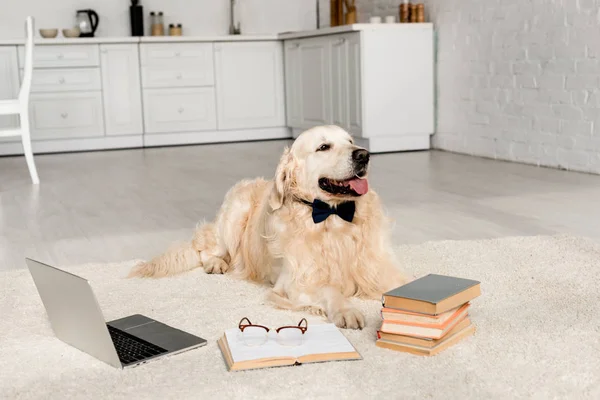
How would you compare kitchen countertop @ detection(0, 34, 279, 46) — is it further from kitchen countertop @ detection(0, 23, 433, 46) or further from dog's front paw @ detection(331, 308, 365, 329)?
dog's front paw @ detection(331, 308, 365, 329)

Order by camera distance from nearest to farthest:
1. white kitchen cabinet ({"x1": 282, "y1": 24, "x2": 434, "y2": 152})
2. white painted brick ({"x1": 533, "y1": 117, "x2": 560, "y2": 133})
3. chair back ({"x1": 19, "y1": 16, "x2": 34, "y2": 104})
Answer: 1. white painted brick ({"x1": 533, "y1": 117, "x2": 560, "y2": 133})
2. chair back ({"x1": 19, "y1": 16, "x2": 34, "y2": 104})
3. white kitchen cabinet ({"x1": 282, "y1": 24, "x2": 434, "y2": 152})

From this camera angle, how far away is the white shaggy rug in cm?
169

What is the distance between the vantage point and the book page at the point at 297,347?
1.85m

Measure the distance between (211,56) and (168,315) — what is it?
217 inches

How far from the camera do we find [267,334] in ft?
6.48

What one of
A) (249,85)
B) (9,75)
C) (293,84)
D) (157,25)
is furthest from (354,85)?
(9,75)

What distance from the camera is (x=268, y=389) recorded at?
66.7 inches

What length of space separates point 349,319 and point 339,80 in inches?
185

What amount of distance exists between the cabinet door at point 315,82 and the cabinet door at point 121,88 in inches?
58.8

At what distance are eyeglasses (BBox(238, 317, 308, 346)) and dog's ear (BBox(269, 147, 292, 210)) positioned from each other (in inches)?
17.3


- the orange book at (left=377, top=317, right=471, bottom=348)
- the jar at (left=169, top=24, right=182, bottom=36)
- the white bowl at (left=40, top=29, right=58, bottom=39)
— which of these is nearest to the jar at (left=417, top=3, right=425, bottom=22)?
the jar at (left=169, top=24, right=182, bottom=36)

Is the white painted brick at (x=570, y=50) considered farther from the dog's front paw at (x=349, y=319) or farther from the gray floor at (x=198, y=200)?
the dog's front paw at (x=349, y=319)

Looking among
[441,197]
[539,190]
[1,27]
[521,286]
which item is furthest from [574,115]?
[1,27]

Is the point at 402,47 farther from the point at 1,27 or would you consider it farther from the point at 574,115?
the point at 1,27
